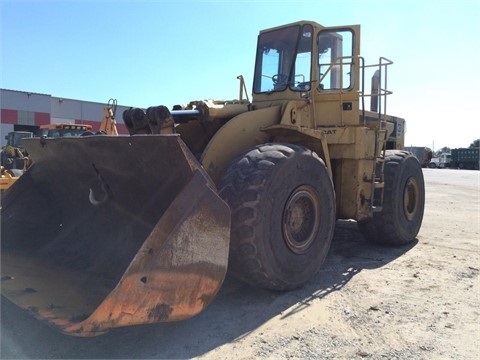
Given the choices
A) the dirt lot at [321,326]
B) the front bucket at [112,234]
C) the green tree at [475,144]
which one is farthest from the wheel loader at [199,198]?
the green tree at [475,144]

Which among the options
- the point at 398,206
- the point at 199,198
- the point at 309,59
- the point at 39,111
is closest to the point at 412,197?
the point at 398,206

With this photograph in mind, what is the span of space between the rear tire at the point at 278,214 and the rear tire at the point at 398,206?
2108 millimetres

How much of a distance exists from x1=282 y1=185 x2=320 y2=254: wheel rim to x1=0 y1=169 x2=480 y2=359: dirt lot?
50cm

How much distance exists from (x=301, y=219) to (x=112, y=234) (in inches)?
77.2

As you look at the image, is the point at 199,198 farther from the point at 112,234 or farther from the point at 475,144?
the point at 475,144

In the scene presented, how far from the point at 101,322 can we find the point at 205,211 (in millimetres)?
1107

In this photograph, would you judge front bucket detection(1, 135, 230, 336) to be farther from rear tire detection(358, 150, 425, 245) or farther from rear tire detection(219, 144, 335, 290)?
rear tire detection(358, 150, 425, 245)

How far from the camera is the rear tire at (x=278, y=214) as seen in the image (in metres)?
4.24

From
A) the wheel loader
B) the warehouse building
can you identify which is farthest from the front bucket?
the warehouse building

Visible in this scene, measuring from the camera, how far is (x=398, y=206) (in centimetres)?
723

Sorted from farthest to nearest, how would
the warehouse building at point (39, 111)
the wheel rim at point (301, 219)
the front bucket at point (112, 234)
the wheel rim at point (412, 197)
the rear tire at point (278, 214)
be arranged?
the warehouse building at point (39, 111), the wheel rim at point (412, 197), the wheel rim at point (301, 219), the rear tire at point (278, 214), the front bucket at point (112, 234)

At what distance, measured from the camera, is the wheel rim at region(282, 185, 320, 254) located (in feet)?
15.6

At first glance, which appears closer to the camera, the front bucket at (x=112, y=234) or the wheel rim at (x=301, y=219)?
the front bucket at (x=112, y=234)

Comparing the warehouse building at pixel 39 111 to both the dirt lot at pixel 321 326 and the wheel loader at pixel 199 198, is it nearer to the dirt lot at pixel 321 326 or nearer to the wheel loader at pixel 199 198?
the wheel loader at pixel 199 198
